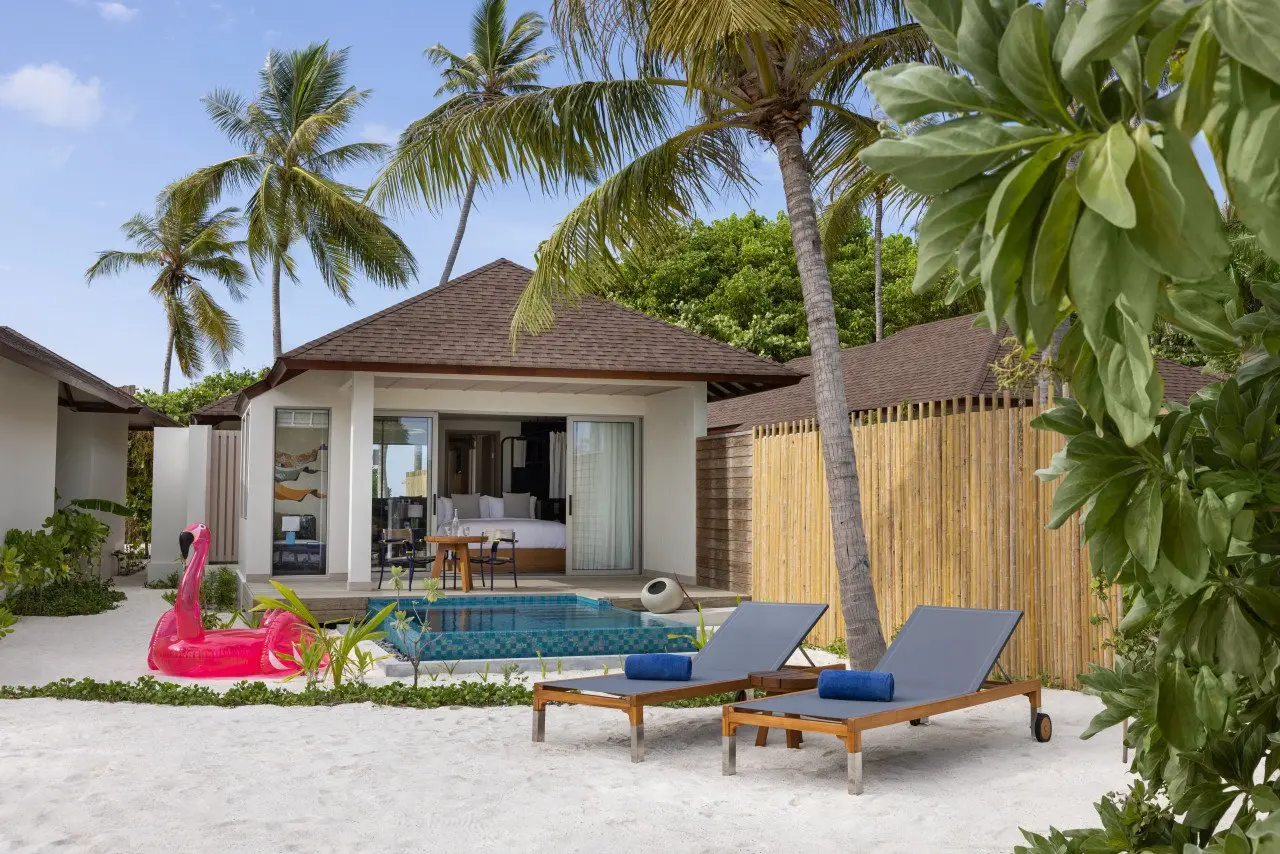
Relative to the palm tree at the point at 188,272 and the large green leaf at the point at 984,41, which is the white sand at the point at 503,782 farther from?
the palm tree at the point at 188,272

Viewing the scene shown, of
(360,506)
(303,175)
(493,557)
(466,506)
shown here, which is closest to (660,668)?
(360,506)

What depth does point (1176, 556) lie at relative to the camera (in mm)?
1131

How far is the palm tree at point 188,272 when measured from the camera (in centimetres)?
3425

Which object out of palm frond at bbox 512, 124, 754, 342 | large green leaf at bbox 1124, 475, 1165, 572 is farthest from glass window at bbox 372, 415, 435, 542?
large green leaf at bbox 1124, 475, 1165, 572

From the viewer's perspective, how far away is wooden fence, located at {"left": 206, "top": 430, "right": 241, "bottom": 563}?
18812 mm

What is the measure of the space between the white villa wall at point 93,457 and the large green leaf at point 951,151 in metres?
19.1

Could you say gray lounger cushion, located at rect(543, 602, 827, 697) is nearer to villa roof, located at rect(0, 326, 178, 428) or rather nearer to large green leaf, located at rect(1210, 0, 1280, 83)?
large green leaf, located at rect(1210, 0, 1280, 83)

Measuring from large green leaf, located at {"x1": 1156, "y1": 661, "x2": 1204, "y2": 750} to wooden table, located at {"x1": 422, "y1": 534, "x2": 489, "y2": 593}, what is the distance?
12.8 meters

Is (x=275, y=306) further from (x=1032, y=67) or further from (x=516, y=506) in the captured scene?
(x=1032, y=67)

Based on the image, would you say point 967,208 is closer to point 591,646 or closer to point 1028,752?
point 1028,752

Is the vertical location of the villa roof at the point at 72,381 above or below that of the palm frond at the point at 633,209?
below

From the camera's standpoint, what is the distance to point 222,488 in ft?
61.9

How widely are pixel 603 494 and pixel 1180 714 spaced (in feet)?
47.8

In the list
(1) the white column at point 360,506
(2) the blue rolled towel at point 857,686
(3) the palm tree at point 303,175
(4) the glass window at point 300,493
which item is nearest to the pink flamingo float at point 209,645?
(1) the white column at point 360,506
